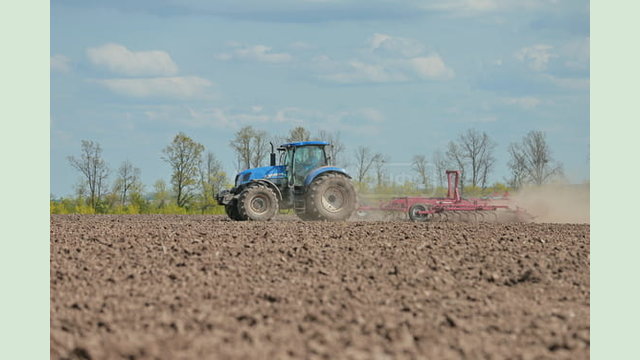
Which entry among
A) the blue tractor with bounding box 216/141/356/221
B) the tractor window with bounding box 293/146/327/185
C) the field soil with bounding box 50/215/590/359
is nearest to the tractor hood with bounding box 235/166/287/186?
the blue tractor with bounding box 216/141/356/221

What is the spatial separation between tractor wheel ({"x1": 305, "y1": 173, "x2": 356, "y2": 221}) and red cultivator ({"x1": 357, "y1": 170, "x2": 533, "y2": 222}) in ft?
10.6

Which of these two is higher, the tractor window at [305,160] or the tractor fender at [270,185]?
the tractor window at [305,160]

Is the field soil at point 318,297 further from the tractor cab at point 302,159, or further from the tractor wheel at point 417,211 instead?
the tractor wheel at point 417,211

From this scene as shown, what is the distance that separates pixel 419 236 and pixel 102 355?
9292 millimetres

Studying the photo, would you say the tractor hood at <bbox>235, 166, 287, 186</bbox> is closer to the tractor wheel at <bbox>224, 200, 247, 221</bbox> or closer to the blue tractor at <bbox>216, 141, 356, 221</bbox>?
the blue tractor at <bbox>216, 141, 356, 221</bbox>

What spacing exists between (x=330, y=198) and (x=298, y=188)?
0.94m

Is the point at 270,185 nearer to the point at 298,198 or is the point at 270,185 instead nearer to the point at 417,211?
the point at 298,198

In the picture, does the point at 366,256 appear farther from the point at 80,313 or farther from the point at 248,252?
the point at 80,313

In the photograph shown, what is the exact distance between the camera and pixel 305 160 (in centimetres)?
2120

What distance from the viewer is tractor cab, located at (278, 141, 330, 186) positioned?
2117cm

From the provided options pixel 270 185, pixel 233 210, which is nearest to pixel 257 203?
pixel 270 185

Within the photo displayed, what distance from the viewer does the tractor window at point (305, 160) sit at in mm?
21188

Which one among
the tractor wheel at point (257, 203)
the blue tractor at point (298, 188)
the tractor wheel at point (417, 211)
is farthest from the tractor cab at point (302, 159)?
the tractor wheel at point (417, 211)

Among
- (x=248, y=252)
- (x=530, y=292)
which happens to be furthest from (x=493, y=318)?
(x=248, y=252)
